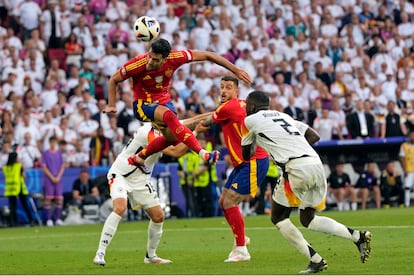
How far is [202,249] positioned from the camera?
1775 centimetres

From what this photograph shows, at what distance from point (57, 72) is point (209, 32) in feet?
17.2

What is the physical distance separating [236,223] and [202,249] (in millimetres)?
2077

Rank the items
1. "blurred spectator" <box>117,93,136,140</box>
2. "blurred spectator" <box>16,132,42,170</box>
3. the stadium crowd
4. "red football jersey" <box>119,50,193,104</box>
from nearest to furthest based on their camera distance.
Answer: "red football jersey" <box>119,50,193,104</box>, "blurred spectator" <box>16,132,42,170</box>, the stadium crowd, "blurred spectator" <box>117,93,136,140</box>

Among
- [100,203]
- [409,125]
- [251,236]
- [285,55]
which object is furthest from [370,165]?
[251,236]

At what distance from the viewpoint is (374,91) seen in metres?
33.2

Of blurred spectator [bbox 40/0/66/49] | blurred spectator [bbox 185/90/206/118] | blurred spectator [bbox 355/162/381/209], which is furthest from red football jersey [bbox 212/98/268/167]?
blurred spectator [bbox 40/0/66/49]

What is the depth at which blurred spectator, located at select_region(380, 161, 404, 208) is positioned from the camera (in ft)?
99.8

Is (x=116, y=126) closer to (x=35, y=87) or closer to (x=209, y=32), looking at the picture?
(x=35, y=87)

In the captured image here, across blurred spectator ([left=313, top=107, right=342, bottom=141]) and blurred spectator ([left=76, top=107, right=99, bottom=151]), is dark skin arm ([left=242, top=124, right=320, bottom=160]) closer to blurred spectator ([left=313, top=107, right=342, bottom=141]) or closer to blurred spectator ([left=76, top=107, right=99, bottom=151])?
blurred spectator ([left=76, top=107, right=99, bottom=151])

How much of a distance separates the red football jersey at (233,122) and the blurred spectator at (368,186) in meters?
14.4

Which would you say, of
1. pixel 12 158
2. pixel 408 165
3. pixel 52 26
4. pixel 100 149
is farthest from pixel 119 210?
pixel 52 26

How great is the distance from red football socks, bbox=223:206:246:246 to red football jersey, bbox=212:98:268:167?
0.75m

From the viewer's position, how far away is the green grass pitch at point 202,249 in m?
13.9

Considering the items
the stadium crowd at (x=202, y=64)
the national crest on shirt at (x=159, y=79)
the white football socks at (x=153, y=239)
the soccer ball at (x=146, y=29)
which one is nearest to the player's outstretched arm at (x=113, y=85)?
the national crest on shirt at (x=159, y=79)
